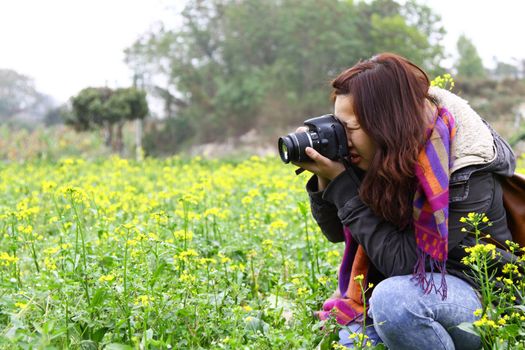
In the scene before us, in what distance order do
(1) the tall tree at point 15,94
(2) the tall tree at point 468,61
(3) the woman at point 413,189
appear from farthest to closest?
(2) the tall tree at point 468,61 → (1) the tall tree at point 15,94 → (3) the woman at point 413,189

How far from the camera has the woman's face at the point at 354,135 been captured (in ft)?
5.85

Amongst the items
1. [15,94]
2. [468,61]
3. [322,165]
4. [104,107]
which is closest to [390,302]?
[322,165]

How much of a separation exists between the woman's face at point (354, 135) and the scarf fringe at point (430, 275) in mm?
310

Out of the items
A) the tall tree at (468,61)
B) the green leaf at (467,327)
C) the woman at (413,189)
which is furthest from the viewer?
the tall tree at (468,61)

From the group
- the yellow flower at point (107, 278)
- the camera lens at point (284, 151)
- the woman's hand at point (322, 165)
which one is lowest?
the yellow flower at point (107, 278)

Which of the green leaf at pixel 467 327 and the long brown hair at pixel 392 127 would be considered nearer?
the green leaf at pixel 467 327

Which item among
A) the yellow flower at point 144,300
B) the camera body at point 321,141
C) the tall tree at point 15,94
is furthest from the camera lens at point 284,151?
the tall tree at point 15,94

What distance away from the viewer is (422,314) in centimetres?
168

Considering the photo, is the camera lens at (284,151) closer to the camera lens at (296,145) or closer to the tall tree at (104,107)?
the camera lens at (296,145)

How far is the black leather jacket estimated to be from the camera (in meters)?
1.69

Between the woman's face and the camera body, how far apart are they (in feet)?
0.06

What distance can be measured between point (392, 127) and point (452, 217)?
0.30 meters

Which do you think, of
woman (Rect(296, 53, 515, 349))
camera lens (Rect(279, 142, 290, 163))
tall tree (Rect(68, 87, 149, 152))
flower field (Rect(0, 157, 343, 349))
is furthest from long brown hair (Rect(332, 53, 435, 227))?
tall tree (Rect(68, 87, 149, 152))

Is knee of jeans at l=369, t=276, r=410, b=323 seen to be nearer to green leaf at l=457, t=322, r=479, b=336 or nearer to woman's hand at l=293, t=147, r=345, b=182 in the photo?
green leaf at l=457, t=322, r=479, b=336
